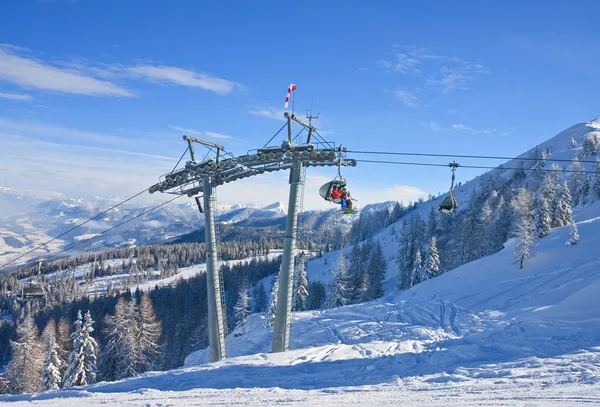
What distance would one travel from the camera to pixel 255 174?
17.3 m

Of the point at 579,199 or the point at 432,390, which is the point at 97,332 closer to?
the point at 432,390

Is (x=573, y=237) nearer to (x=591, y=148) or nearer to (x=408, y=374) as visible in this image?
(x=408, y=374)

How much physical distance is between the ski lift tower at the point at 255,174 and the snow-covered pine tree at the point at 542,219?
182 ft

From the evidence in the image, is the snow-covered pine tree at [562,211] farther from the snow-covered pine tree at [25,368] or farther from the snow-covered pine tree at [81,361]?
the snow-covered pine tree at [25,368]

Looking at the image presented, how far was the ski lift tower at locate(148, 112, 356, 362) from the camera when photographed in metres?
15.8

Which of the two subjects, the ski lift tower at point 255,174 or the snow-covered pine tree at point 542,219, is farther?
the snow-covered pine tree at point 542,219

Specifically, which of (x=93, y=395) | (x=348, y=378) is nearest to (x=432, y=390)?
(x=348, y=378)

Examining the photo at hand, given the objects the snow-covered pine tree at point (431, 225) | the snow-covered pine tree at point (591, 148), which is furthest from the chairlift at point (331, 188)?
the snow-covered pine tree at point (591, 148)

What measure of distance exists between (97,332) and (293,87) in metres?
83.4

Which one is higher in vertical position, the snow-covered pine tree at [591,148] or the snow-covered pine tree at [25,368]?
the snow-covered pine tree at [591,148]

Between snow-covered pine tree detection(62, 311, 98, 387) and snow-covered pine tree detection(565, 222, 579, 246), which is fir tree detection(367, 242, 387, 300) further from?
snow-covered pine tree detection(62, 311, 98, 387)

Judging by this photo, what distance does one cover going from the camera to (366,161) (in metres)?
15.6

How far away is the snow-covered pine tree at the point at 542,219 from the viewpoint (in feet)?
196

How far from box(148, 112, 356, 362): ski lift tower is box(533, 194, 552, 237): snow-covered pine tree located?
182ft
